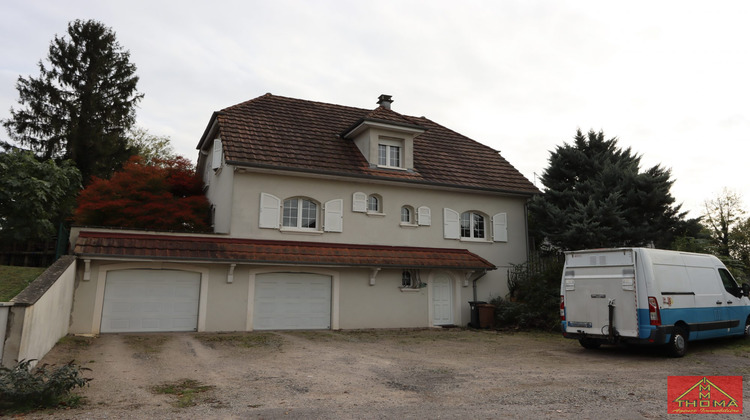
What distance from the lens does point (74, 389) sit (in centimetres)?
682

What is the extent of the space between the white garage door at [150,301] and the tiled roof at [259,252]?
0.86 m

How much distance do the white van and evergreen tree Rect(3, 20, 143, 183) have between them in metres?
26.5

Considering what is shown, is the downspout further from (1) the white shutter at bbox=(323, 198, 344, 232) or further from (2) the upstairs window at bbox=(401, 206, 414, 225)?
(1) the white shutter at bbox=(323, 198, 344, 232)

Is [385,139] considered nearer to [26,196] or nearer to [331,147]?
[331,147]

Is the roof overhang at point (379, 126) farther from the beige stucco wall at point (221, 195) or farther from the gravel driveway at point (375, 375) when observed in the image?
the gravel driveway at point (375, 375)

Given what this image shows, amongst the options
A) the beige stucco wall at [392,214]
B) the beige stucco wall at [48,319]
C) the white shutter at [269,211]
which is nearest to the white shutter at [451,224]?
the beige stucco wall at [392,214]

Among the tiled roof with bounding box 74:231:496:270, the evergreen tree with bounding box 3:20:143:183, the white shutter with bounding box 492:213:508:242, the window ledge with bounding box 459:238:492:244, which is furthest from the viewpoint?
the evergreen tree with bounding box 3:20:143:183

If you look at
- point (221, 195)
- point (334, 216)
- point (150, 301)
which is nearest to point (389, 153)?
point (334, 216)

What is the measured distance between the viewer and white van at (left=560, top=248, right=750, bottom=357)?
33.1 feet

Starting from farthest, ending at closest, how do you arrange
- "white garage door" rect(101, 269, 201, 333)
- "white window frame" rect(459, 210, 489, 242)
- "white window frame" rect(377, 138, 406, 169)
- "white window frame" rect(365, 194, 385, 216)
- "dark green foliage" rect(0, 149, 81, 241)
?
1. "dark green foliage" rect(0, 149, 81, 241)
2. "white window frame" rect(459, 210, 489, 242)
3. "white window frame" rect(377, 138, 406, 169)
4. "white window frame" rect(365, 194, 385, 216)
5. "white garage door" rect(101, 269, 201, 333)

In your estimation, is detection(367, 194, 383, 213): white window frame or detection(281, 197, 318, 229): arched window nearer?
detection(281, 197, 318, 229): arched window

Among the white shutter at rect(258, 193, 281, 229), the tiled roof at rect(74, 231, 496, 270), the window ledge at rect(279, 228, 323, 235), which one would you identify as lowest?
the tiled roof at rect(74, 231, 496, 270)

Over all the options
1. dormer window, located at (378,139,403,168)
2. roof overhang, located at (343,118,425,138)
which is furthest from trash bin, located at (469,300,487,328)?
roof overhang, located at (343,118,425,138)

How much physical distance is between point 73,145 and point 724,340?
31.0 metres
